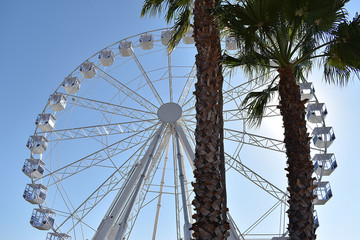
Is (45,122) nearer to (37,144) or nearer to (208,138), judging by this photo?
(37,144)

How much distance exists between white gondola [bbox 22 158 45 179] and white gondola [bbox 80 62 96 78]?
468 centimetres

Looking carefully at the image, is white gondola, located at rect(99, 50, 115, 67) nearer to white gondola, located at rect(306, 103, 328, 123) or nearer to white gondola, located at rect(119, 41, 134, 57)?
white gondola, located at rect(119, 41, 134, 57)

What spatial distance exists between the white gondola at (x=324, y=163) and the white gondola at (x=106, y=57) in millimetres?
10614

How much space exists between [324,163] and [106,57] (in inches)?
441

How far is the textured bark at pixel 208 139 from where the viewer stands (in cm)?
568

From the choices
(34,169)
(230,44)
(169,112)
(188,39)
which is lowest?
(34,169)

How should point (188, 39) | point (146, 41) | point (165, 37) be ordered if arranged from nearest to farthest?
point (188, 39) < point (165, 37) < point (146, 41)

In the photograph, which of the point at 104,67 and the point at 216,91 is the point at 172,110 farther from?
the point at 216,91

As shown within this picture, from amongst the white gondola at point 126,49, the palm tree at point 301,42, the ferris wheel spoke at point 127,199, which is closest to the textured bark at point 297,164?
the palm tree at point 301,42

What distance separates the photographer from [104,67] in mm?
21172

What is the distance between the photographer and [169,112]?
1823 centimetres

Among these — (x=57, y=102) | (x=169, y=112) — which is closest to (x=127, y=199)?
(x=169, y=112)

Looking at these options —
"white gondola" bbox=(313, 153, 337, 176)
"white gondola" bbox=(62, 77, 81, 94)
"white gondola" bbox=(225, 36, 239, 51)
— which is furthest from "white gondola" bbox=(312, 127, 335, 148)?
"white gondola" bbox=(62, 77, 81, 94)

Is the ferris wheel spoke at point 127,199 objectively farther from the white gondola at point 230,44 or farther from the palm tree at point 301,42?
the palm tree at point 301,42
